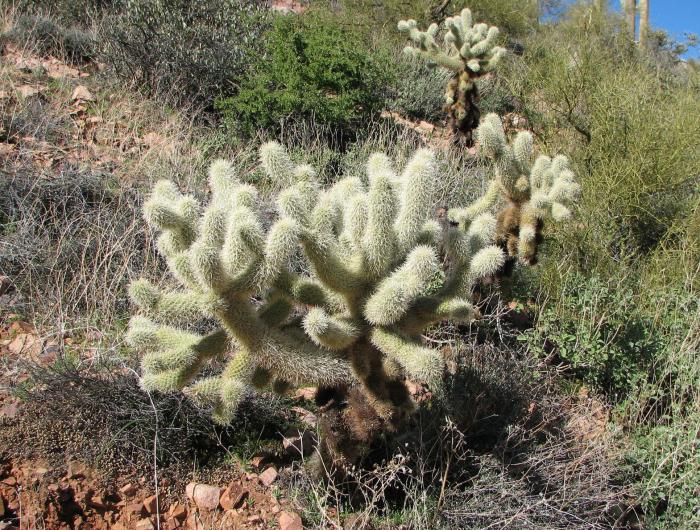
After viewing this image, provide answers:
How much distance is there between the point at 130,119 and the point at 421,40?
325 cm

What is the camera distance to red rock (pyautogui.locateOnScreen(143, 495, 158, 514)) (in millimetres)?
2455

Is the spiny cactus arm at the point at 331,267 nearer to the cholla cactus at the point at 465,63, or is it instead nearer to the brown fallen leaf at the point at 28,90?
the cholla cactus at the point at 465,63

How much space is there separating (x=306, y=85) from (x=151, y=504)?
15.9 ft

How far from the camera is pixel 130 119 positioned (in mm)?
5762

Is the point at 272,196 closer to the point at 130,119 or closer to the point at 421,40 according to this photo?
the point at 130,119

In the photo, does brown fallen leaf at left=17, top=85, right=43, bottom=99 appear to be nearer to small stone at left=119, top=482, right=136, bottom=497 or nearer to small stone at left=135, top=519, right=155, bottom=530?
small stone at left=119, top=482, right=136, bottom=497

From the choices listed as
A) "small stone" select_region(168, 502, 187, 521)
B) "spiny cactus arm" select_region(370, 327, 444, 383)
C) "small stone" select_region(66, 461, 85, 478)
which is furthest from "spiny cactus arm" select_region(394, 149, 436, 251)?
"small stone" select_region(66, 461, 85, 478)

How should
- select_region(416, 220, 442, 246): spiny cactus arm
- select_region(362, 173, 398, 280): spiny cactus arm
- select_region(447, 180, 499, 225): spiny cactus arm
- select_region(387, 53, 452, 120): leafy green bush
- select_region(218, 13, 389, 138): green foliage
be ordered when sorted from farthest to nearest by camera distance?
select_region(387, 53, 452, 120): leafy green bush → select_region(218, 13, 389, 138): green foliage → select_region(447, 180, 499, 225): spiny cactus arm → select_region(416, 220, 442, 246): spiny cactus arm → select_region(362, 173, 398, 280): spiny cactus arm

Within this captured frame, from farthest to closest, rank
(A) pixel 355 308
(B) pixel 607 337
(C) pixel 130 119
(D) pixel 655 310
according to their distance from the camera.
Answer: (C) pixel 130 119, (D) pixel 655 310, (B) pixel 607 337, (A) pixel 355 308

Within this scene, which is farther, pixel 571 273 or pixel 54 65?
pixel 54 65

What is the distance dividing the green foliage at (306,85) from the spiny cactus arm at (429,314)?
4141 mm

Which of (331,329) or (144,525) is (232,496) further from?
(331,329)

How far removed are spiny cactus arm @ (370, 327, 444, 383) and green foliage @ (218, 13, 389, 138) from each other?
4.24m

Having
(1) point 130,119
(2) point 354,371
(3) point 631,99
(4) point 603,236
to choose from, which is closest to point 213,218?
(2) point 354,371
